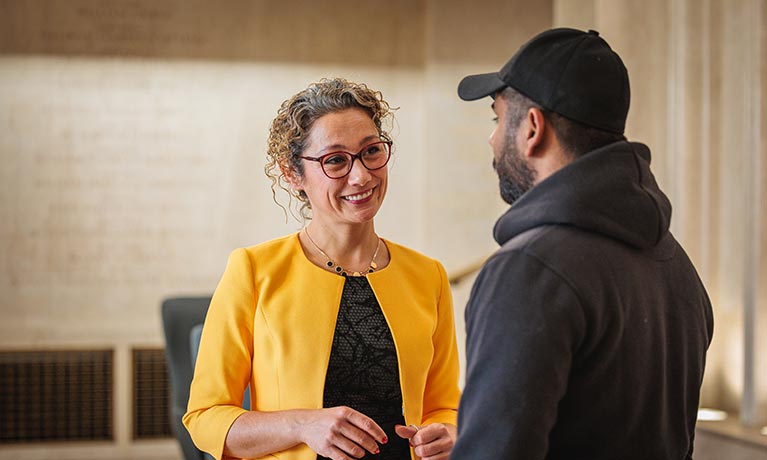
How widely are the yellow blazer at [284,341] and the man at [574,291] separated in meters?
0.57

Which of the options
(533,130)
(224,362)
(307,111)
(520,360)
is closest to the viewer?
(520,360)

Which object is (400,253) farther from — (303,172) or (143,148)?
(143,148)

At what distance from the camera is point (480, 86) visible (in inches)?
56.6

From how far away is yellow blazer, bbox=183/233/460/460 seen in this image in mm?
1829

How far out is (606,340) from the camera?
4.29 feet

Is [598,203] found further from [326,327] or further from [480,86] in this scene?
[326,327]

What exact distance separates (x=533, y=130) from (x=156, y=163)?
5117 millimetres

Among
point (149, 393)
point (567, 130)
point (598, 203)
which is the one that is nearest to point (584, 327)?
point (598, 203)

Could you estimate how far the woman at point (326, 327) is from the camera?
5.94ft

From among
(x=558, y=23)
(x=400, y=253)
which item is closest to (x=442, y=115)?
(x=558, y=23)

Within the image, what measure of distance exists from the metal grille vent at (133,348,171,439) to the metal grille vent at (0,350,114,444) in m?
0.16

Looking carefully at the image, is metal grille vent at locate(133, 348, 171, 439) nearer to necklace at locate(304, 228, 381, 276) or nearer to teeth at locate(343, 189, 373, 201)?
necklace at locate(304, 228, 381, 276)

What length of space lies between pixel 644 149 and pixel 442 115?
196 inches

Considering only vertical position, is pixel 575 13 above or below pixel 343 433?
above
